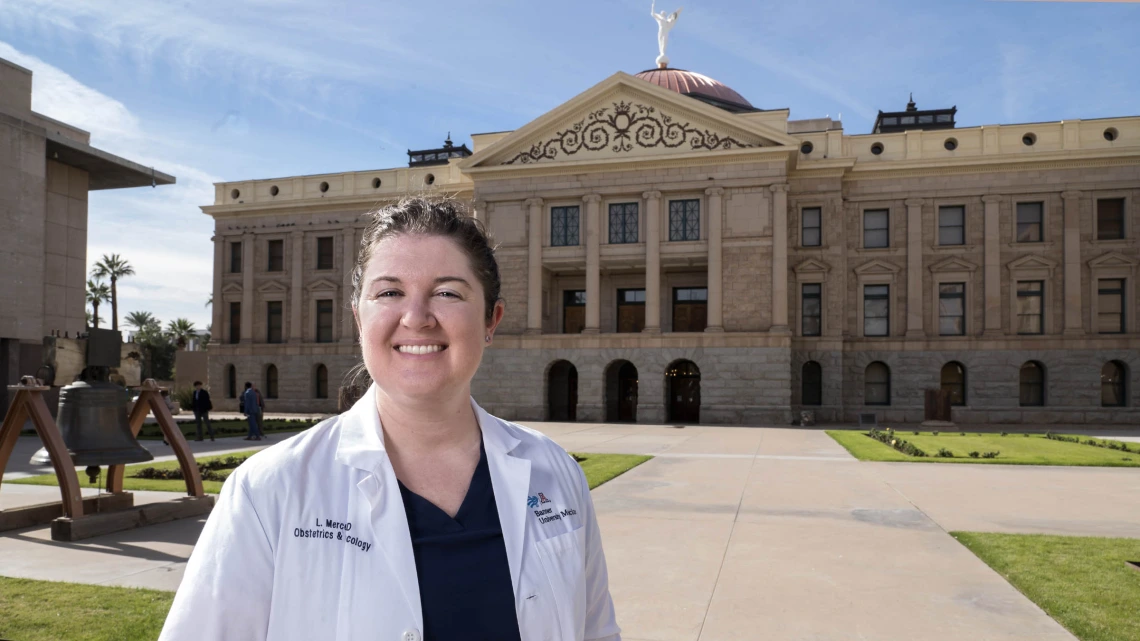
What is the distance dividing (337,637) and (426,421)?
0.69 metres

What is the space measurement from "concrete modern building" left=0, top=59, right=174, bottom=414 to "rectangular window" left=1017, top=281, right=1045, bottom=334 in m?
42.0

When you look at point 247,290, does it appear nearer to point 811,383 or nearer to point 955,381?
point 811,383

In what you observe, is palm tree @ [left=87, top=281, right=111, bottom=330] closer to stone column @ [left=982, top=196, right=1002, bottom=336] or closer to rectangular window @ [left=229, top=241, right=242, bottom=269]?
rectangular window @ [left=229, top=241, right=242, bottom=269]

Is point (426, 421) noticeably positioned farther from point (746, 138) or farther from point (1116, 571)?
point (746, 138)

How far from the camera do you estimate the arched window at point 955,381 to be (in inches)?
1607

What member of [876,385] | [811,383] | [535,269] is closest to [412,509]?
[535,269]

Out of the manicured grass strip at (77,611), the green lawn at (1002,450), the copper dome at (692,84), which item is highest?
the copper dome at (692,84)

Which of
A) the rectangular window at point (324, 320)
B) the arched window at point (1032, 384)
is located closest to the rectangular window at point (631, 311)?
the rectangular window at point (324, 320)

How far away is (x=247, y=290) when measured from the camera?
51.6 metres

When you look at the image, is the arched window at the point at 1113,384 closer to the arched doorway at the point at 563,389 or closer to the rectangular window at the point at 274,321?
the arched doorway at the point at 563,389

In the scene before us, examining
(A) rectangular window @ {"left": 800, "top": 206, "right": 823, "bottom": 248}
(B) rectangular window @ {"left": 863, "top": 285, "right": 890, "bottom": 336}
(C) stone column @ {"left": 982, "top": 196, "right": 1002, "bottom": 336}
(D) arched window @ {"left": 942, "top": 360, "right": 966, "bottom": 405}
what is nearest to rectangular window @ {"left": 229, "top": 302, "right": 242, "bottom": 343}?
(A) rectangular window @ {"left": 800, "top": 206, "right": 823, "bottom": 248}

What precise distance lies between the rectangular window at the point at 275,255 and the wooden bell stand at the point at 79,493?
138ft

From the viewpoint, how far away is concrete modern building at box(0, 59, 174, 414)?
29.0 meters

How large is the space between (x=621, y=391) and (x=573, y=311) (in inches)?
206
